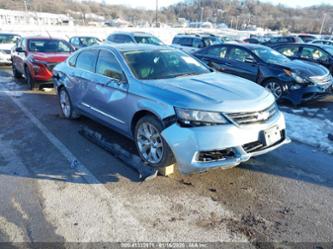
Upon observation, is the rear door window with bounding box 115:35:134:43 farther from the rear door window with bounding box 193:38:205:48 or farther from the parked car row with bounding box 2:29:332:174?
the parked car row with bounding box 2:29:332:174

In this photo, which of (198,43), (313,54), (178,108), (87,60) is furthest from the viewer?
(198,43)

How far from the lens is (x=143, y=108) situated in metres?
3.56

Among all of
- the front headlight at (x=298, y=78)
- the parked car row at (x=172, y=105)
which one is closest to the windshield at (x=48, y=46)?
the parked car row at (x=172, y=105)

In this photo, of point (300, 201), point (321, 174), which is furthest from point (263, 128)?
point (321, 174)

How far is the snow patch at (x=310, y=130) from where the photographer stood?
4709 mm

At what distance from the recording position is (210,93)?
3.33 metres

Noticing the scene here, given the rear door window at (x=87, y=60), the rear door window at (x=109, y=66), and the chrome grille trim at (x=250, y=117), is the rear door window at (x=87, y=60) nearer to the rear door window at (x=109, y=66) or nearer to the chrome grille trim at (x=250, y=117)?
the rear door window at (x=109, y=66)

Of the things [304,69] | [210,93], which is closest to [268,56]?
[304,69]

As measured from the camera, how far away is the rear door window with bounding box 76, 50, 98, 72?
4.84 meters

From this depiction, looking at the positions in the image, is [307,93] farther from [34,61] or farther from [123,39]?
[123,39]

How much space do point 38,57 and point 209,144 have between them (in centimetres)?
705

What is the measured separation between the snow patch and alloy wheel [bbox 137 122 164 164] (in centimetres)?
274

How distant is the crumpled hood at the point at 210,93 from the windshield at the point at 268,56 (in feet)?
13.3

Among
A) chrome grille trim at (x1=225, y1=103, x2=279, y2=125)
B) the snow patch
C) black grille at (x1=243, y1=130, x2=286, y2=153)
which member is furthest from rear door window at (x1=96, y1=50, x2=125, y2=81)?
the snow patch
